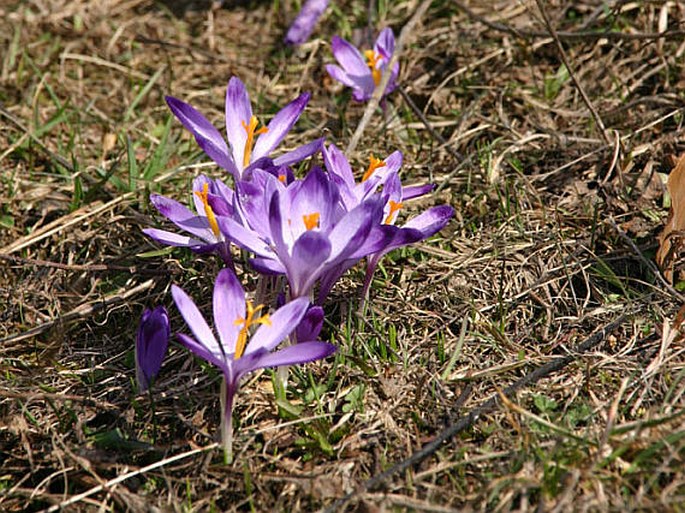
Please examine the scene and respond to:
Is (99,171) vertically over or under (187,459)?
over

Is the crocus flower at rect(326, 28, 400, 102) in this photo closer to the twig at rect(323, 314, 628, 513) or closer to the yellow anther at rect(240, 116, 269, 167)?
the yellow anther at rect(240, 116, 269, 167)

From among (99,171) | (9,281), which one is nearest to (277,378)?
(9,281)

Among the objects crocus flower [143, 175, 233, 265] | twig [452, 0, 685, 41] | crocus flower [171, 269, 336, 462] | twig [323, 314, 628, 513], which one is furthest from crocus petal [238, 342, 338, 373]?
twig [452, 0, 685, 41]

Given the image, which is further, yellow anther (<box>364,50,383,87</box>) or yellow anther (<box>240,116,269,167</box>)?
yellow anther (<box>364,50,383,87</box>)

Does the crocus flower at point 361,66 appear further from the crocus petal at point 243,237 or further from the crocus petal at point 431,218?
the crocus petal at point 243,237

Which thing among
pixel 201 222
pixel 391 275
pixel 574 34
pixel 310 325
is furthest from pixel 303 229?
pixel 574 34

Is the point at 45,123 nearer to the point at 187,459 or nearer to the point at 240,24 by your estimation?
the point at 240,24
